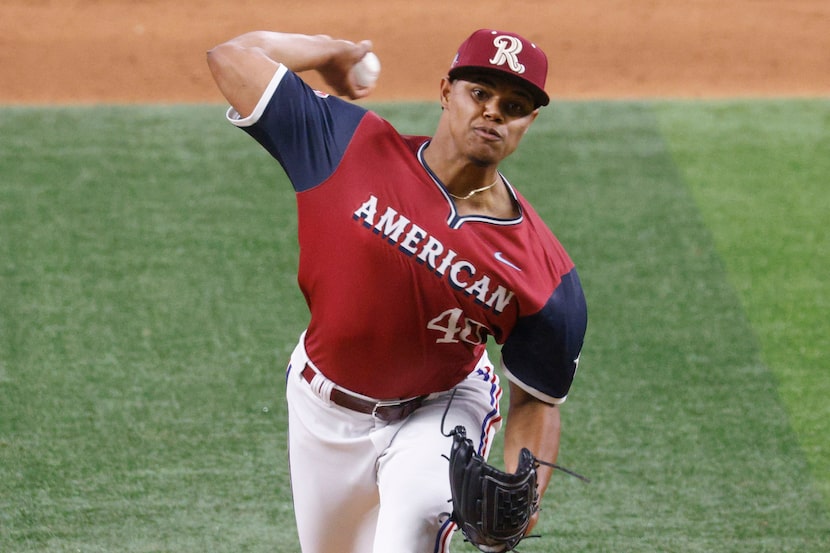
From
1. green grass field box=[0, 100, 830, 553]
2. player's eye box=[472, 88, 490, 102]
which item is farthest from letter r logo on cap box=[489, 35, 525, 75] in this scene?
green grass field box=[0, 100, 830, 553]

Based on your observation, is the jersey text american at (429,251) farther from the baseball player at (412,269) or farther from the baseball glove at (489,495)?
the baseball glove at (489,495)

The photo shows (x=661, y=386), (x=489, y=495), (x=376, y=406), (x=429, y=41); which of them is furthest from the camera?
(x=429, y=41)

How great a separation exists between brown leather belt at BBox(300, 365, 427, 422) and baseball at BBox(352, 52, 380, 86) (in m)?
0.94

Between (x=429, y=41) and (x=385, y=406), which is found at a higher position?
(x=385, y=406)

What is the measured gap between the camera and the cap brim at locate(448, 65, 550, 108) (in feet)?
10.7

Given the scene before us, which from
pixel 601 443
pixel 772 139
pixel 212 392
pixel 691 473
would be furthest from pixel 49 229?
pixel 772 139

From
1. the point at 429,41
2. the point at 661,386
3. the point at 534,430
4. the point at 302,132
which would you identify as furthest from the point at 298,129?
the point at 429,41

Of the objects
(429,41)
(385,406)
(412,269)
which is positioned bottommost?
(429,41)

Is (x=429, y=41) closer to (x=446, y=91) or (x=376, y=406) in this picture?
(x=446, y=91)

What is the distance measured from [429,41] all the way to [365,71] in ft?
20.8

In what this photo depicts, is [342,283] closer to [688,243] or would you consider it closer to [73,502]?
[73,502]

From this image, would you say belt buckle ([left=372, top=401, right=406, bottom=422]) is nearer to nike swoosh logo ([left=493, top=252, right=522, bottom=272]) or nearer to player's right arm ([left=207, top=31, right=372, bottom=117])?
nike swoosh logo ([left=493, top=252, right=522, bottom=272])

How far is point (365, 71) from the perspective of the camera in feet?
11.8

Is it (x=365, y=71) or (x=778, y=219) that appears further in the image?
(x=778, y=219)
